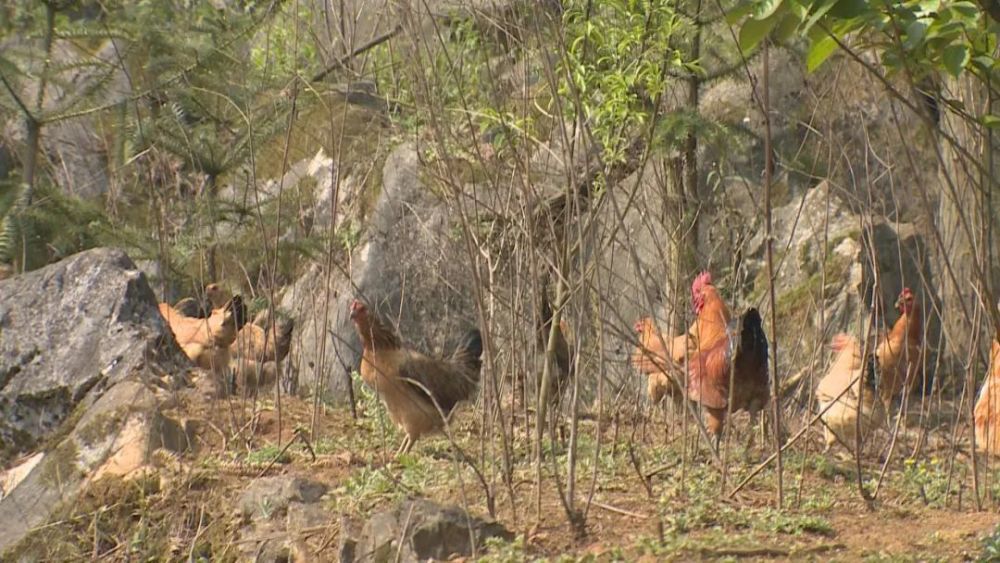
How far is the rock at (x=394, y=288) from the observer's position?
9719mm

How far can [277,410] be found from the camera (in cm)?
754

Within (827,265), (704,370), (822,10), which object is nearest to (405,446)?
(704,370)

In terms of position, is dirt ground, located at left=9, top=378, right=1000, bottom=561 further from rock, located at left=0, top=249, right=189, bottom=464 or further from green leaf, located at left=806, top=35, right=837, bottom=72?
green leaf, located at left=806, top=35, right=837, bottom=72

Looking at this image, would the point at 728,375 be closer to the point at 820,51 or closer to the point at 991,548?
the point at 991,548

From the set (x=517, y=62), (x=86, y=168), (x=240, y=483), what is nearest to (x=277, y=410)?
A: (x=240, y=483)

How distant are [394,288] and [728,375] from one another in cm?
492

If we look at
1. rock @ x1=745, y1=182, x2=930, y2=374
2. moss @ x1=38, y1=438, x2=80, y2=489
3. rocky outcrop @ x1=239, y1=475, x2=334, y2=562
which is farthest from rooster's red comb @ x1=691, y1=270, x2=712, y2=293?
moss @ x1=38, y1=438, x2=80, y2=489

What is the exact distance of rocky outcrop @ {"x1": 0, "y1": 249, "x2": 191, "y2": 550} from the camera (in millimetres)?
7535

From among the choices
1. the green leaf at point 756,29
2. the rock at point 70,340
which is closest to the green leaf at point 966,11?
the green leaf at point 756,29

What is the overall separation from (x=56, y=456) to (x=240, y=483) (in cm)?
129

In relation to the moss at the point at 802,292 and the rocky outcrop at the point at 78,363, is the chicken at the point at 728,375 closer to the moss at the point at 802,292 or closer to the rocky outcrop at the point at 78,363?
the rocky outcrop at the point at 78,363

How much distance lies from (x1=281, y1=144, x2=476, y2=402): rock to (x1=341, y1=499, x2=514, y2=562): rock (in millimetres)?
3260

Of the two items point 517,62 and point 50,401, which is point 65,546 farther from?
point 517,62

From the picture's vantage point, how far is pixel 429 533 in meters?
5.37
